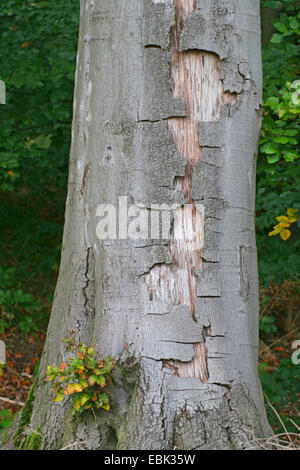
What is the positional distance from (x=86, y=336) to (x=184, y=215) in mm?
839

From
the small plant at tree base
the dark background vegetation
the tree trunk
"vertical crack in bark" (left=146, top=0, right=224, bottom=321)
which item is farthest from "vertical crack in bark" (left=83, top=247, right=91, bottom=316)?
the dark background vegetation

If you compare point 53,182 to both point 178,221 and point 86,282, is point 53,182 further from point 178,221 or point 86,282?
point 178,221

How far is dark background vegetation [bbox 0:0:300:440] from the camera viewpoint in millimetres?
4309

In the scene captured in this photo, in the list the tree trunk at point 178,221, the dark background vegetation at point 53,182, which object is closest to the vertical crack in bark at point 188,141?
the tree trunk at point 178,221

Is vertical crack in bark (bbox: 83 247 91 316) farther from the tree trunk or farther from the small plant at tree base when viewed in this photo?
the small plant at tree base

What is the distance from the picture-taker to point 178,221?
263 centimetres

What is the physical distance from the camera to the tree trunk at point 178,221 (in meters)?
2.58

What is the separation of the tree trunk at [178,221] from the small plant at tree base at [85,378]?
0.09 meters

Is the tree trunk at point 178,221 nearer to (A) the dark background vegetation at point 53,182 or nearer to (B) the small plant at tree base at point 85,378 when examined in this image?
(B) the small plant at tree base at point 85,378

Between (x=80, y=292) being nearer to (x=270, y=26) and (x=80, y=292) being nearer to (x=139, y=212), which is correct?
(x=139, y=212)

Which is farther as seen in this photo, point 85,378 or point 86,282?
point 86,282

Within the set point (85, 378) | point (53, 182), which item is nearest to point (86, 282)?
point (85, 378)

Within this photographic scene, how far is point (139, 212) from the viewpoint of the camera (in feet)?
8.67

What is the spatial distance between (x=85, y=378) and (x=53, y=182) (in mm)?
6217
